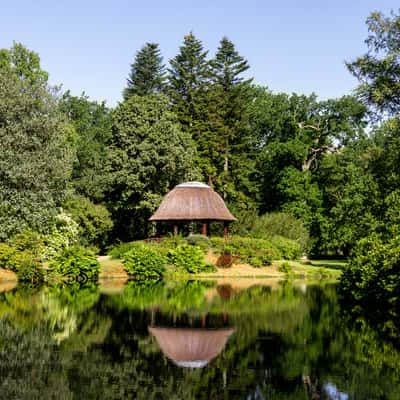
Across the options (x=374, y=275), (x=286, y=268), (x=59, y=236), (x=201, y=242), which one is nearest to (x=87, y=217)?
(x=59, y=236)

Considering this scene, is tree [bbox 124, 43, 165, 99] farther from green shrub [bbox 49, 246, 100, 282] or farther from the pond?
the pond

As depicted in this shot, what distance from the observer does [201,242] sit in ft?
112

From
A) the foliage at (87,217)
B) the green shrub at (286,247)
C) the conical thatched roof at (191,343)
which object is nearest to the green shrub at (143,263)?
the foliage at (87,217)

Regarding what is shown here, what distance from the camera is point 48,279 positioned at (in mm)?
28922

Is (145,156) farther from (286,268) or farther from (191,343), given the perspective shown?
(191,343)

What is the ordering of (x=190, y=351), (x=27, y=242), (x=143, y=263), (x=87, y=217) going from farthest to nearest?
(x=87, y=217) → (x=143, y=263) → (x=27, y=242) → (x=190, y=351)

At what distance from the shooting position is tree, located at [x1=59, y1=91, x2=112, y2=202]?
46.1 metres

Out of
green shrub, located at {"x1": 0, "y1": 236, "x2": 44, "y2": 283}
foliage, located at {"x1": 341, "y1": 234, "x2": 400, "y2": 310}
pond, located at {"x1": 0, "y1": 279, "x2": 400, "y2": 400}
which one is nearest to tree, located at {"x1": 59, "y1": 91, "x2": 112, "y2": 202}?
green shrub, located at {"x1": 0, "y1": 236, "x2": 44, "y2": 283}

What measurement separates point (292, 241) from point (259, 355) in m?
27.1

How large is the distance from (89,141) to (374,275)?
3711 cm

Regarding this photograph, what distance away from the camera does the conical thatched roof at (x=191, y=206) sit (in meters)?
36.2

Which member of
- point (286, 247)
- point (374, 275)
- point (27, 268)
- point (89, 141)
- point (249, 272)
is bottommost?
point (249, 272)

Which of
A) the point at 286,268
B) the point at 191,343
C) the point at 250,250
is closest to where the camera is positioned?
the point at 191,343

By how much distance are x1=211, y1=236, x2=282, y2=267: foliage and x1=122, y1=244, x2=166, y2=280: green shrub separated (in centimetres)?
433
